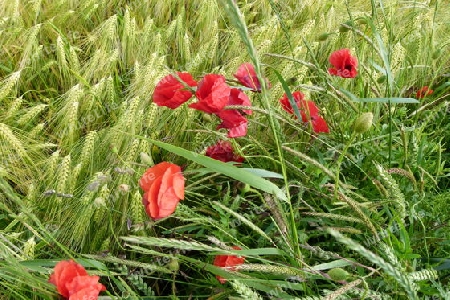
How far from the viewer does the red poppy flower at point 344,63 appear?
1.11 m

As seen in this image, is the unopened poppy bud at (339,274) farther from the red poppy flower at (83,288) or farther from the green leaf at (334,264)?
the red poppy flower at (83,288)

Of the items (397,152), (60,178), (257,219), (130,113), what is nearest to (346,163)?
(397,152)

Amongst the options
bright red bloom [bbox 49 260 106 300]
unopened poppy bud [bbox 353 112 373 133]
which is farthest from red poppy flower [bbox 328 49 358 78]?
bright red bloom [bbox 49 260 106 300]

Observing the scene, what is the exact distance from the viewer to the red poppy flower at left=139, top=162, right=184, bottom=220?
2.54ft

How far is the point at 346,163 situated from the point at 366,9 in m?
1.04

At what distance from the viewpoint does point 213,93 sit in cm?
89

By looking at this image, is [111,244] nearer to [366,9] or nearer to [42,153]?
[42,153]

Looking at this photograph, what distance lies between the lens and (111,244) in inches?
41.6

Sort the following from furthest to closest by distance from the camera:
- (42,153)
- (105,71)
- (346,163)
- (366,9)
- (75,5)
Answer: (366,9) < (75,5) < (105,71) < (42,153) < (346,163)

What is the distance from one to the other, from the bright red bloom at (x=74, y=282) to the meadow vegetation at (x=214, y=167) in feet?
0.10

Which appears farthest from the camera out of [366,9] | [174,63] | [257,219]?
[366,9]

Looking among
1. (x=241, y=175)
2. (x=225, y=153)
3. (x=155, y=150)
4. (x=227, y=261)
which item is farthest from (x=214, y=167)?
(x=155, y=150)

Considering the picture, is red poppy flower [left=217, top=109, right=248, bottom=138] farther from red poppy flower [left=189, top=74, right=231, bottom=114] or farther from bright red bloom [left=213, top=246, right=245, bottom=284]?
bright red bloom [left=213, top=246, right=245, bottom=284]

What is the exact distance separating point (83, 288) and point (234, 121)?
0.36m
